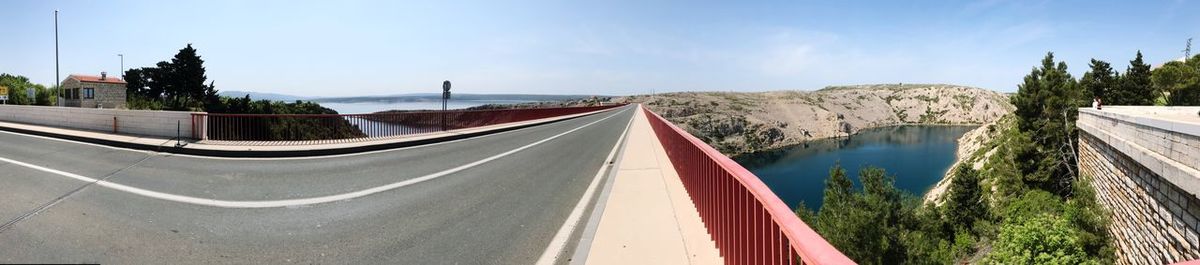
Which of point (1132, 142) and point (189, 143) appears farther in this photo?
point (1132, 142)

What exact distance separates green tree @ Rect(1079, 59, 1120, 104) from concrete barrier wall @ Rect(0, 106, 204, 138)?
7776 cm

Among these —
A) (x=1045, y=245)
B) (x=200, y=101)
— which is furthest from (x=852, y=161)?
(x=200, y=101)

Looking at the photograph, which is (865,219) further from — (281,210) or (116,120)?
(116,120)

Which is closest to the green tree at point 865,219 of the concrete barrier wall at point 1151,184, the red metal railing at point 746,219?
the concrete barrier wall at point 1151,184

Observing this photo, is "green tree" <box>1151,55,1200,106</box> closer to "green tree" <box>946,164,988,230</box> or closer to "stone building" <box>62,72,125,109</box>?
"green tree" <box>946,164,988,230</box>

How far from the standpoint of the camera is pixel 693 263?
4516 millimetres

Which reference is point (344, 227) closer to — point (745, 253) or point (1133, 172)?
point (745, 253)


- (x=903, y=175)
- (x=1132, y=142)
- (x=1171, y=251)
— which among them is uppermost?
(x=1132, y=142)

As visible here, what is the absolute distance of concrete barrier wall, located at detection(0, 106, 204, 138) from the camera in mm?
15211

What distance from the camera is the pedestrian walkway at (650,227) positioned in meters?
4.71

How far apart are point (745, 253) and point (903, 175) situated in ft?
363

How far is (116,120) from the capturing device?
1666cm

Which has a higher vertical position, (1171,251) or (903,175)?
(1171,251)

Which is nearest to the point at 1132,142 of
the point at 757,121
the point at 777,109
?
the point at 757,121
